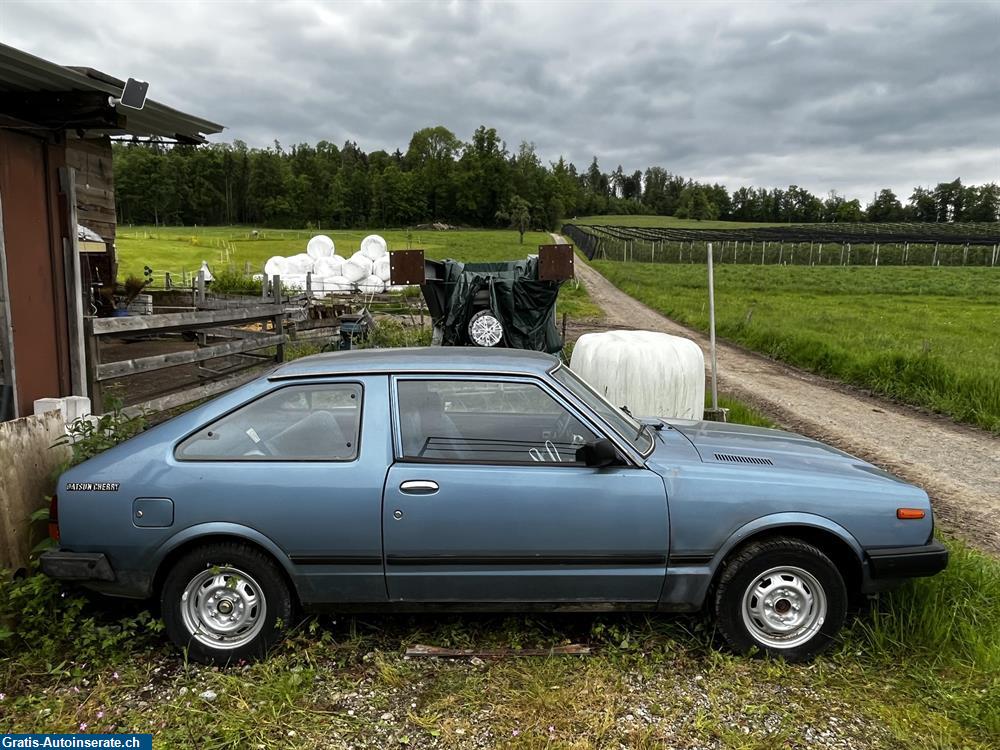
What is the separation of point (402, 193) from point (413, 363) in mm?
122163

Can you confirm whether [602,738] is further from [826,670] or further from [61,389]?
[61,389]

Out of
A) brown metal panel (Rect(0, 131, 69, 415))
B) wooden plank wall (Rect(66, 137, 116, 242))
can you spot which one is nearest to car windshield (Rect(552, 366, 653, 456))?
brown metal panel (Rect(0, 131, 69, 415))

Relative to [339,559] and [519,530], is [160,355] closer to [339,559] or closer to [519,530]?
[339,559]

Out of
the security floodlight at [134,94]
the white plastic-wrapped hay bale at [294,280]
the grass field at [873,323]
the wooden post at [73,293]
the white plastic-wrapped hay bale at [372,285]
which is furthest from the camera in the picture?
the white plastic-wrapped hay bale at [372,285]

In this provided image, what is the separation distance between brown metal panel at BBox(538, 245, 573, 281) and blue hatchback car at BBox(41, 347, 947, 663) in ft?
22.6

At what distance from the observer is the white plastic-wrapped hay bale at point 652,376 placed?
725cm

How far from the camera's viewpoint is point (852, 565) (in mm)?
3523

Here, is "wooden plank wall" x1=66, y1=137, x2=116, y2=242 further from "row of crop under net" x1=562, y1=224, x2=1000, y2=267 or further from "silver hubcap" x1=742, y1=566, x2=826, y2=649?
"row of crop under net" x1=562, y1=224, x2=1000, y2=267

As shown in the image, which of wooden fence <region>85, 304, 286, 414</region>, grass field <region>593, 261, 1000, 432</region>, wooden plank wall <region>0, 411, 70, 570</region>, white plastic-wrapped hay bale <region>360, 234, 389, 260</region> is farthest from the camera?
white plastic-wrapped hay bale <region>360, 234, 389, 260</region>

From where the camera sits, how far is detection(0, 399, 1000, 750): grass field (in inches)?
116

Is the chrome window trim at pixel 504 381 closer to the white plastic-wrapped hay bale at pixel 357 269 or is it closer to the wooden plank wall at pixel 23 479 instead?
the wooden plank wall at pixel 23 479

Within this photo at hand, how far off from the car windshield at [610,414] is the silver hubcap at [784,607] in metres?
0.89

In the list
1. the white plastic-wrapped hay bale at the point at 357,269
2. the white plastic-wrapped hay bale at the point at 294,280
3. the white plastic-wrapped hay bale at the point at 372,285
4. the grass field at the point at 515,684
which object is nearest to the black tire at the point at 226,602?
the grass field at the point at 515,684

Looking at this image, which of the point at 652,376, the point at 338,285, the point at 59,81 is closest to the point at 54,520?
the point at 59,81
